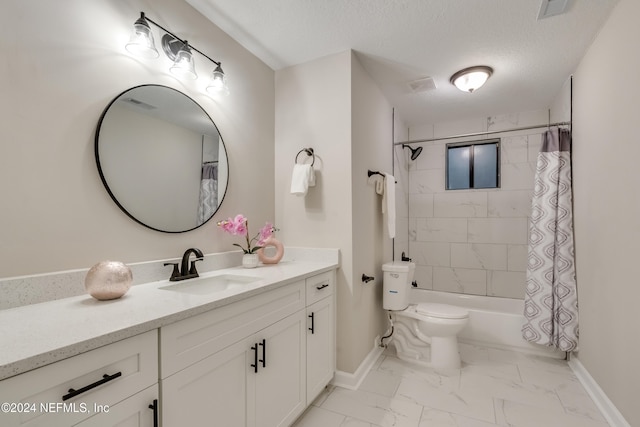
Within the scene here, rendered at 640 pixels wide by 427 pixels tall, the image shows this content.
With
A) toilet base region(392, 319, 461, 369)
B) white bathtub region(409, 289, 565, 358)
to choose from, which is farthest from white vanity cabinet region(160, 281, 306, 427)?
white bathtub region(409, 289, 565, 358)

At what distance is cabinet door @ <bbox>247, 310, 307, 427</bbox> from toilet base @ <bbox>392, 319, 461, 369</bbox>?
1.20 metres

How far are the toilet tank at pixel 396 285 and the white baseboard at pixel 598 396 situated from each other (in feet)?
4.17

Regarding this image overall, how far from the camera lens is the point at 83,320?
854 mm

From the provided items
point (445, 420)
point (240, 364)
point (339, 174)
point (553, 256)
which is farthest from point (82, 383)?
point (553, 256)

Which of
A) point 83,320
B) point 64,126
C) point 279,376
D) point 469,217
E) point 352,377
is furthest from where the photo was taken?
point 469,217

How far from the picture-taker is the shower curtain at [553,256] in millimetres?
2312

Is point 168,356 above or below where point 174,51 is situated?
below

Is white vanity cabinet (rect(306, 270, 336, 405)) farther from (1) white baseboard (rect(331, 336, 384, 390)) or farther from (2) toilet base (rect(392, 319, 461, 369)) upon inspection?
(2) toilet base (rect(392, 319, 461, 369))

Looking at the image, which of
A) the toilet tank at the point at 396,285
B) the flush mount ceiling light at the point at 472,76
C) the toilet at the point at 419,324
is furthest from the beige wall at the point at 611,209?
the toilet tank at the point at 396,285

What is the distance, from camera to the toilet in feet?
7.64

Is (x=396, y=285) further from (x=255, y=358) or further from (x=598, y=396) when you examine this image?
(x=255, y=358)

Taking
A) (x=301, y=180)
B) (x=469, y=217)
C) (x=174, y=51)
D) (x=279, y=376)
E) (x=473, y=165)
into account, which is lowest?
(x=279, y=376)

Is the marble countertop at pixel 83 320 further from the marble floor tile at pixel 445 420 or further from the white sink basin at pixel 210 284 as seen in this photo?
the marble floor tile at pixel 445 420

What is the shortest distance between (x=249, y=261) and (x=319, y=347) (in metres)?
0.70
